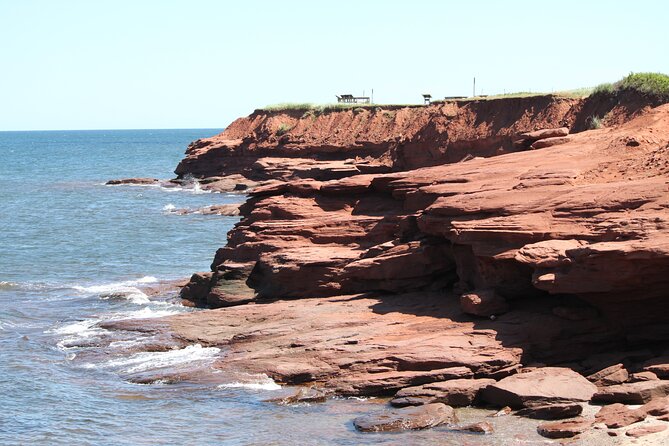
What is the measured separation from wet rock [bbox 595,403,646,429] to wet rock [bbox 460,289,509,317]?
4616 mm

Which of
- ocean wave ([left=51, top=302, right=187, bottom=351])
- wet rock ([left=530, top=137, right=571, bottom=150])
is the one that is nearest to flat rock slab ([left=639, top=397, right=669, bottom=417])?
wet rock ([left=530, top=137, right=571, bottom=150])

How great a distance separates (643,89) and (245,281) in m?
23.3

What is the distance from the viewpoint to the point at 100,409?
→ 20109mm

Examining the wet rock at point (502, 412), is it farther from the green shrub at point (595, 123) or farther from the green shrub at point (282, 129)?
the green shrub at point (282, 129)

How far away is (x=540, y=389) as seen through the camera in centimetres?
1809

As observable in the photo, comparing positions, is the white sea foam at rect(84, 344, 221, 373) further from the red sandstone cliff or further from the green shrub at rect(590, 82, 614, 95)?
the green shrub at rect(590, 82, 614, 95)

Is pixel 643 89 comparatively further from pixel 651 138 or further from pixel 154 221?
pixel 154 221

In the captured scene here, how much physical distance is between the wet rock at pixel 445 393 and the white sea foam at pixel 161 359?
5.57 metres

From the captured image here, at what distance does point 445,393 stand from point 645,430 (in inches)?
164

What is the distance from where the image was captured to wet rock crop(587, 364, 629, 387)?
1850 centimetres

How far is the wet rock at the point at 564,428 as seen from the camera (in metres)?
16.4

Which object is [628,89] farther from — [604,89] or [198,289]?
[198,289]

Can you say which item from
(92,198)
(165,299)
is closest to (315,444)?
(165,299)

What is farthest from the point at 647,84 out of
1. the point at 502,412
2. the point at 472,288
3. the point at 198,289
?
the point at 502,412
